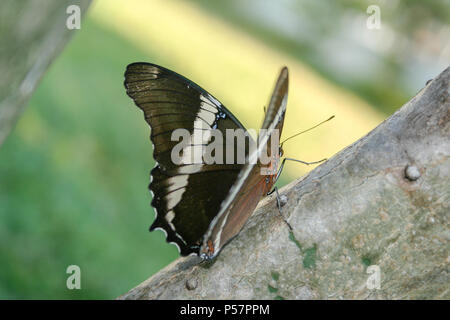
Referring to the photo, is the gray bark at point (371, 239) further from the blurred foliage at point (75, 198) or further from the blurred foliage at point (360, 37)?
the blurred foliage at point (360, 37)

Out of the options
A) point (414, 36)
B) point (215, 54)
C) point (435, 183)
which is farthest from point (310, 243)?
point (414, 36)

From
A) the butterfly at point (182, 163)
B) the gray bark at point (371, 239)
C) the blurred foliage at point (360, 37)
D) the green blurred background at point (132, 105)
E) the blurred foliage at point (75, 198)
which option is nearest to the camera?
the gray bark at point (371, 239)

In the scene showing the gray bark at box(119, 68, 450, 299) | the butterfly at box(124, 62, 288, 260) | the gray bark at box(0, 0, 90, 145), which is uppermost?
the gray bark at box(0, 0, 90, 145)

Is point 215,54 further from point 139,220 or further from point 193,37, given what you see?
point 139,220

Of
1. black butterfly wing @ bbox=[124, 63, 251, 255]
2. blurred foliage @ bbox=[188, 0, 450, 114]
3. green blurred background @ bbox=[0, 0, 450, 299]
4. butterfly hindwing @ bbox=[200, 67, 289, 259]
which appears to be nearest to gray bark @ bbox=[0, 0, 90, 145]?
black butterfly wing @ bbox=[124, 63, 251, 255]

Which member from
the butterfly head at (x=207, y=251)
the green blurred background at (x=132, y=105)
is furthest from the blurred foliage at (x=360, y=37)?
the butterfly head at (x=207, y=251)

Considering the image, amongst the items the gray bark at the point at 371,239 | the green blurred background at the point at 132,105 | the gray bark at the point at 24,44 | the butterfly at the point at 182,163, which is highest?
the green blurred background at the point at 132,105

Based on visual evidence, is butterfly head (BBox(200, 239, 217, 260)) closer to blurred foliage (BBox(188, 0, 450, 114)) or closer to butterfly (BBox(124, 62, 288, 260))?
butterfly (BBox(124, 62, 288, 260))
